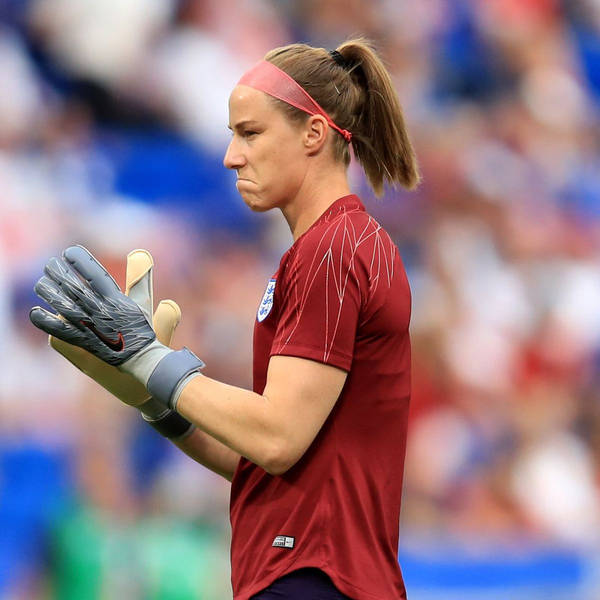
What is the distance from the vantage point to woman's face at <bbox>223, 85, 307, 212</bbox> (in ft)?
6.01

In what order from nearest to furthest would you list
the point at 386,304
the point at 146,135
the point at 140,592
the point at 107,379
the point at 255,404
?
the point at 255,404 → the point at 386,304 → the point at 107,379 → the point at 140,592 → the point at 146,135

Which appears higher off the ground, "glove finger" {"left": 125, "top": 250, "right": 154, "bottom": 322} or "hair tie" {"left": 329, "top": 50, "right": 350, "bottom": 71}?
"hair tie" {"left": 329, "top": 50, "right": 350, "bottom": 71}

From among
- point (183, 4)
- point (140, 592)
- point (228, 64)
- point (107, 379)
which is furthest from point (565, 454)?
point (107, 379)

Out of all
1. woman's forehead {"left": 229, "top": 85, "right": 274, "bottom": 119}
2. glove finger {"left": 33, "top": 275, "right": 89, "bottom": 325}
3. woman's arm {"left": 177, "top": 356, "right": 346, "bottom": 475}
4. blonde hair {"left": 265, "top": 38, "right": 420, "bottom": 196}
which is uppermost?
blonde hair {"left": 265, "top": 38, "right": 420, "bottom": 196}

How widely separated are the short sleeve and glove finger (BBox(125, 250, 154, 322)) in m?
0.31

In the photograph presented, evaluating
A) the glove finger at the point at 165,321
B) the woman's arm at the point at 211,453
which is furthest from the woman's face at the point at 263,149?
the woman's arm at the point at 211,453

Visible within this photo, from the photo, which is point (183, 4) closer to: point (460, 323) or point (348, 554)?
point (460, 323)

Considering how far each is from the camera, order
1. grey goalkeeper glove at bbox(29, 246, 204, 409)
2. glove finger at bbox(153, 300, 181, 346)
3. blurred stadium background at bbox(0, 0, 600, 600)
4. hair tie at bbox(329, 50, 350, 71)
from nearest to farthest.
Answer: grey goalkeeper glove at bbox(29, 246, 204, 409) < hair tie at bbox(329, 50, 350, 71) < glove finger at bbox(153, 300, 181, 346) < blurred stadium background at bbox(0, 0, 600, 600)

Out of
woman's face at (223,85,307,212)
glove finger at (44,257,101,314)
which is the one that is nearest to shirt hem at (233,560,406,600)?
glove finger at (44,257,101,314)

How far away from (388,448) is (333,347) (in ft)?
0.79

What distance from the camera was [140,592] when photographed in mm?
3783

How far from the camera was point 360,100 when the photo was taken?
1.94 metres

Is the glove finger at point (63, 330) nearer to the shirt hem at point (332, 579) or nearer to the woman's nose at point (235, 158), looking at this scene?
the woman's nose at point (235, 158)

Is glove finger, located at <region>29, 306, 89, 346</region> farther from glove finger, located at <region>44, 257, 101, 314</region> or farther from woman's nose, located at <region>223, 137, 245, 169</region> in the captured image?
woman's nose, located at <region>223, 137, 245, 169</region>
